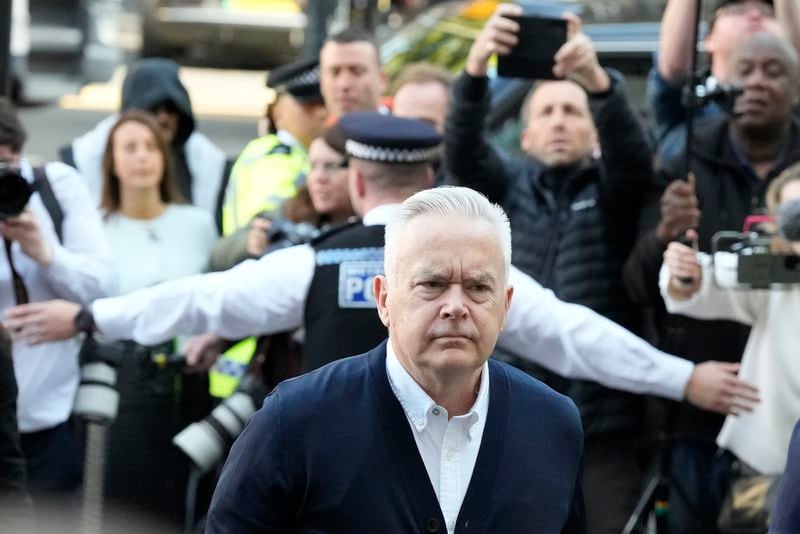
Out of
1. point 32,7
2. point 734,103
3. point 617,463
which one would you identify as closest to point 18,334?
point 617,463

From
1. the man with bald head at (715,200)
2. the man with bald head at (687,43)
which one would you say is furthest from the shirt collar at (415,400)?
the man with bald head at (687,43)

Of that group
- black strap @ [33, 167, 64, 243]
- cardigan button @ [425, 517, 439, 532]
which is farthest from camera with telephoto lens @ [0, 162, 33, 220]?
Answer: cardigan button @ [425, 517, 439, 532]

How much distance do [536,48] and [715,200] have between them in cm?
80

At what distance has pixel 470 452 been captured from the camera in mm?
4398

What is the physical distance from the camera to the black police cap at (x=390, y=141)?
20.6ft

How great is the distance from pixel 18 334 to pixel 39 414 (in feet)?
1.66

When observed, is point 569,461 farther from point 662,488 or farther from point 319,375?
point 662,488

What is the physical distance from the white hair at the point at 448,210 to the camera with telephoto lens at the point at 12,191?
248cm

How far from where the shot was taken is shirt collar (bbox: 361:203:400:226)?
6168 millimetres

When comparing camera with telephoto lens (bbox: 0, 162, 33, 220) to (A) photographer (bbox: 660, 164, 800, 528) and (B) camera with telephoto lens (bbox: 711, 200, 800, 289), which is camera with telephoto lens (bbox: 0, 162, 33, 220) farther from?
(B) camera with telephoto lens (bbox: 711, 200, 800, 289)

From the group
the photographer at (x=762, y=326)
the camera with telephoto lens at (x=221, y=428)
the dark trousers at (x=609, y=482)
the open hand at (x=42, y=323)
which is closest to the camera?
the open hand at (x=42, y=323)

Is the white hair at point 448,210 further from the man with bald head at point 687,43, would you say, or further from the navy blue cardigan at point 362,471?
the man with bald head at point 687,43

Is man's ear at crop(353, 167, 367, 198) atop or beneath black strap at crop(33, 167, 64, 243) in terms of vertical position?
atop

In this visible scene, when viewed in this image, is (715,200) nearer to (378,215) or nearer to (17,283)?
(378,215)
